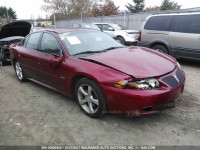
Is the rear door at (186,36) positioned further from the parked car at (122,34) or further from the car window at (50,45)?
the car window at (50,45)

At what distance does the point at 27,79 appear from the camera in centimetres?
509

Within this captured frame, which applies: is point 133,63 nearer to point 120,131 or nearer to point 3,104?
point 120,131

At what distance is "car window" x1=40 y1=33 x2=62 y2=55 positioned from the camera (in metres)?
3.56

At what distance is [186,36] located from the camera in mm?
6074

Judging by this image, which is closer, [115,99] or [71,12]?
[115,99]

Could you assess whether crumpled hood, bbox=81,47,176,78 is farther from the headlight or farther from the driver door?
the driver door

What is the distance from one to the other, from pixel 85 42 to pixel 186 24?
13.6ft

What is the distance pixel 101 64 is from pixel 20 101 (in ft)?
6.88

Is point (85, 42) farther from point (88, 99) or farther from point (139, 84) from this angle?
point (139, 84)

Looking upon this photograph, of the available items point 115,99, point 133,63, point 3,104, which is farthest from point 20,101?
point 133,63

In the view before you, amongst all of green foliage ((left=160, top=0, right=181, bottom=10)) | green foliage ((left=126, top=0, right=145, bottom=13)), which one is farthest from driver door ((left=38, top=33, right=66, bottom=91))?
green foliage ((left=126, top=0, right=145, bottom=13))

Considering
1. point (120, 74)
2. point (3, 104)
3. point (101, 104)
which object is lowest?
point (3, 104)

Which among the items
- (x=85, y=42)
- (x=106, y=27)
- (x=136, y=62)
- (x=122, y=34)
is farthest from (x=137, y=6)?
(x=136, y=62)

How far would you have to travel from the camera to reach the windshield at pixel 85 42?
3443mm
